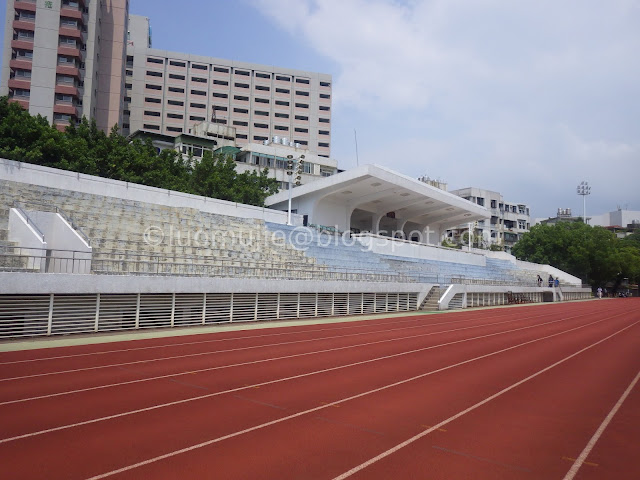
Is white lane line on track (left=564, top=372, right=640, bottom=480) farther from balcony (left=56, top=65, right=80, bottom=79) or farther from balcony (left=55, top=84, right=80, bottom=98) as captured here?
balcony (left=56, top=65, right=80, bottom=79)

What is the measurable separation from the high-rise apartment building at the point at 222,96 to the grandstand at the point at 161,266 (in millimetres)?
45975

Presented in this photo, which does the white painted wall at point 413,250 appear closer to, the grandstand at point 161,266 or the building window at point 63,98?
the grandstand at point 161,266

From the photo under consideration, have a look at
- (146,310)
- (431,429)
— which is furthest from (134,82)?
(431,429)

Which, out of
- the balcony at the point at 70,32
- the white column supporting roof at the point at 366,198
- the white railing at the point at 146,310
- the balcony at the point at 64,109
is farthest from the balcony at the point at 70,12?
the white railing at the point at 146,310

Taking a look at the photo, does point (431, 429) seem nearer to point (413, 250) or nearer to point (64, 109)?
point (413, 250)

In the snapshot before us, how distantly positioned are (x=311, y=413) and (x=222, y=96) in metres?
74.7

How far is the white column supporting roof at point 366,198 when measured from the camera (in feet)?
119

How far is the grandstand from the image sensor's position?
43.2ft

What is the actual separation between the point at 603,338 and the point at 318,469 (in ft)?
52.8

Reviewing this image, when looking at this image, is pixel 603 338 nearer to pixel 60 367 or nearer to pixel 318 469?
pixel 318 469

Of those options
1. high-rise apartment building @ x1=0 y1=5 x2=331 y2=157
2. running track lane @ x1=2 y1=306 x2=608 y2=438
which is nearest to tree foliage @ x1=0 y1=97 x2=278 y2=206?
high-rise apartment building @ x1=0 y1=5 x2=331 y2=157

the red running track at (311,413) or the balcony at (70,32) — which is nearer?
the red running track at (311,413)

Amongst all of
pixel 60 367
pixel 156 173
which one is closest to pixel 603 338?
pixel 60 367

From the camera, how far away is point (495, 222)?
85375 mm
